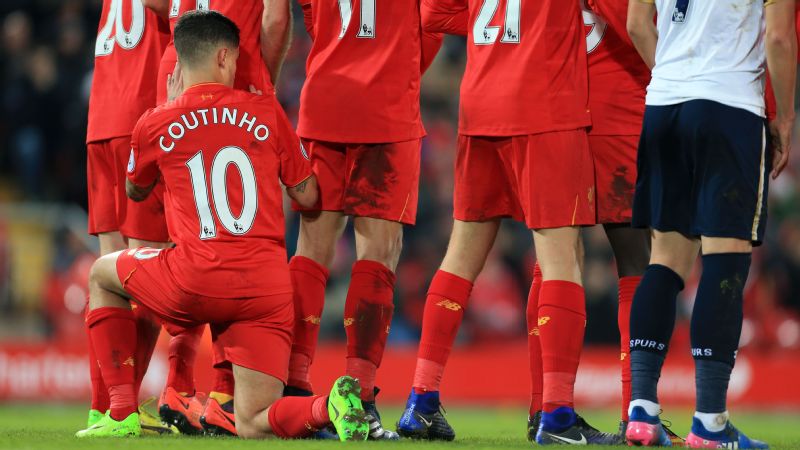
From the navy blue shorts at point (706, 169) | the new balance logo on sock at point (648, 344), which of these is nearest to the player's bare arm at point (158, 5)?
the navy blue shorts at point (706, 169)

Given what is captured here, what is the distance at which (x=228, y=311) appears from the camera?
17.3ft

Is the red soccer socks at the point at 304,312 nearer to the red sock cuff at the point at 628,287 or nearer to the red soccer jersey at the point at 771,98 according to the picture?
the red sock cuff at the point at 628,287

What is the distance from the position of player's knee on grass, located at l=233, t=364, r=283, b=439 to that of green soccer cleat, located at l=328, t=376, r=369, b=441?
0.43 meters

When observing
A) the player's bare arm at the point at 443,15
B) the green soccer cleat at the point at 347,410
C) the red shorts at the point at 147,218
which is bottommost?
the green soccer cleat at the point at 347,410

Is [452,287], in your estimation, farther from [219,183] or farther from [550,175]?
[219,183]

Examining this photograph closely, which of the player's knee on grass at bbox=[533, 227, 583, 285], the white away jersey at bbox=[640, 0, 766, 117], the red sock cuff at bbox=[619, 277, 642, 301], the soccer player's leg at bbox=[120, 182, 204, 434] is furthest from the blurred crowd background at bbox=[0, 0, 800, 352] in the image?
the white away jersey at bbox=[640, 0, 766, 117]

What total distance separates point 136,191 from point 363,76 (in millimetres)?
1149

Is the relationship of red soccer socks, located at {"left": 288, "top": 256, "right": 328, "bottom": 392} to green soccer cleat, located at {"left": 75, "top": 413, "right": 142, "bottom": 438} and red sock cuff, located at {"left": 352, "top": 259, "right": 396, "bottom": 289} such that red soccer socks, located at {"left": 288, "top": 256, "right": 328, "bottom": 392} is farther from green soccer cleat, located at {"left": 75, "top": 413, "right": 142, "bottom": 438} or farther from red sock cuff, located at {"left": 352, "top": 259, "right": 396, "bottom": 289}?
green soccer cleat, located at {"left": 75, "top": 413, "right": 142, "bottom": 438}

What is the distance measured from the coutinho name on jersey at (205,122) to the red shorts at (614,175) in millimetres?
1529

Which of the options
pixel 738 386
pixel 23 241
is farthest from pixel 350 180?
pixel 738 386

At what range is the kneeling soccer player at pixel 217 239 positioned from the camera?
5.23 m

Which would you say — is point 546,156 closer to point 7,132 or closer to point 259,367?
point 259,367

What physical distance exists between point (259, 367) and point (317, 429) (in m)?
0.40

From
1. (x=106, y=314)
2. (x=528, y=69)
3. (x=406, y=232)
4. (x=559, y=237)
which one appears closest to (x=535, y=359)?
(x=559, y=237)
